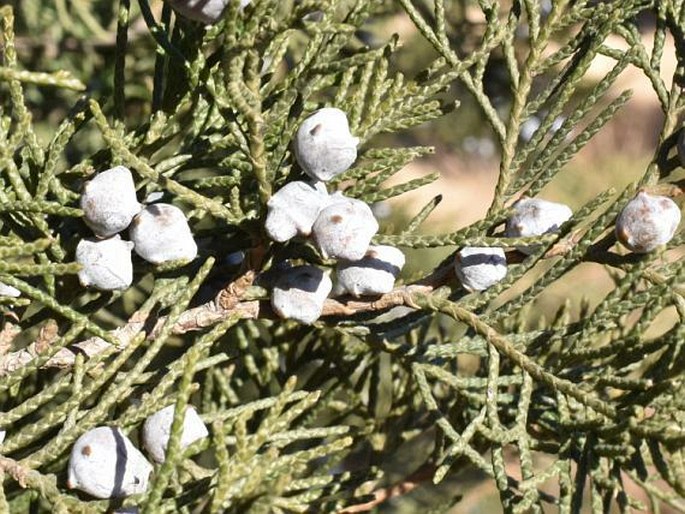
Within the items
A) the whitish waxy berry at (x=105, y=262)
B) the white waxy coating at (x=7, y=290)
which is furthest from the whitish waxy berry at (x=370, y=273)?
the white waxy coating at (x=7, y=290)

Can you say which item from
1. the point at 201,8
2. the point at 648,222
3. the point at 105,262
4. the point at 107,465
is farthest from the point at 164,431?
the point at 648,222

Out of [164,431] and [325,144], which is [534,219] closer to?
[325,144]

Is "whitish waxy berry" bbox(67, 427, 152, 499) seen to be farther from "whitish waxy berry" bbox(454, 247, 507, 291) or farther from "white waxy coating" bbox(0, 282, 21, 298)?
"whitish waxy berry" bbox(454, 247, 507, 291)

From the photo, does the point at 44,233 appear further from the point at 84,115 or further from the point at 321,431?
the point at 321,431

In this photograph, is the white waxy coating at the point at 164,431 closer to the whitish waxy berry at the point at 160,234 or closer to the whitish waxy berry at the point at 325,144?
the whitish waxy berry at the point at 160,234

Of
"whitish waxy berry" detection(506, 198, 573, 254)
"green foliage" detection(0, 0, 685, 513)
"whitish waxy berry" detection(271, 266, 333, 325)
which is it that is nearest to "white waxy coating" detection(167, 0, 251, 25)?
"green foliage" detection(0, 0, 685, 513)

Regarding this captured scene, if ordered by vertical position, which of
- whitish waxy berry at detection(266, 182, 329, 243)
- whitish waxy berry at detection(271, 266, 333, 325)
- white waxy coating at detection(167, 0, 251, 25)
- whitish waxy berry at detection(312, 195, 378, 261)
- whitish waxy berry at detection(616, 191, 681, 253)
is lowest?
whitish waxy berry at detection(616, 191, 681, 253)
